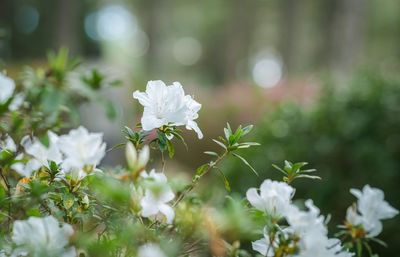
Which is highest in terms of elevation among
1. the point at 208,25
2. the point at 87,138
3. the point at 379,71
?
the point at 87,138

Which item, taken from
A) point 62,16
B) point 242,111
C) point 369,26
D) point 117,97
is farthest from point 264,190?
point 369,26

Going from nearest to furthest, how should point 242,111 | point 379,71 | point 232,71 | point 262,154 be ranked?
1. point 262,154
2. point 379,71
3. point 242,111
4. point 232,71

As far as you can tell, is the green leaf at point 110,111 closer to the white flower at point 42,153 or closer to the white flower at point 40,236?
the white flower at point 42,153

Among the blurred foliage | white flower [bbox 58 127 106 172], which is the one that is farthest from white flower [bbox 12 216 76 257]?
the blurred foliage

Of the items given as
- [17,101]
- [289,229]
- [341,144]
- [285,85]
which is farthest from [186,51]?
[289,229]

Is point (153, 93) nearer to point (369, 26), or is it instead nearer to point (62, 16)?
A: point (62, 16)

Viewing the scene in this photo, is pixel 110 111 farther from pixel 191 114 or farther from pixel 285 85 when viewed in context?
pixel 285 85
